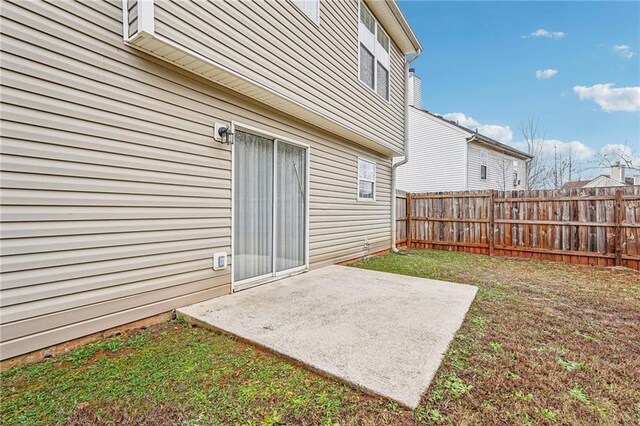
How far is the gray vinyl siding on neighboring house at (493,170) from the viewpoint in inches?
546

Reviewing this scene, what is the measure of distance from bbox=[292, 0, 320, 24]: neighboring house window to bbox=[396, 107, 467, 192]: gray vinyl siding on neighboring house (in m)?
10.5

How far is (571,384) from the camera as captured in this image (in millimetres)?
2084

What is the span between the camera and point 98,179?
2602 millimetres

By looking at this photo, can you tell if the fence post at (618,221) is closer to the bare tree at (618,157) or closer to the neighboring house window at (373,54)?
the neighboring house window at (373,54)

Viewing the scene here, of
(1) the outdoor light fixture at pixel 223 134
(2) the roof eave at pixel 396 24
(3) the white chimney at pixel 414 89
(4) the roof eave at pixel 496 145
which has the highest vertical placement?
(3) the white chimney at pixel 414 89

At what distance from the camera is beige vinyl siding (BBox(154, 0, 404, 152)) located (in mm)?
3088

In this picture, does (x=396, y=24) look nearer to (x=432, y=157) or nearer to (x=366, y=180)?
(x=366, y=180)

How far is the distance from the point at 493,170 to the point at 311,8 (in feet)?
45.7

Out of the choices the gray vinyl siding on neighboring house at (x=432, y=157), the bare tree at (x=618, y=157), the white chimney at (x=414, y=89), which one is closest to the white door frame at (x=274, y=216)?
the gray vinyl siding on neighboring house at (x=432, y=157)

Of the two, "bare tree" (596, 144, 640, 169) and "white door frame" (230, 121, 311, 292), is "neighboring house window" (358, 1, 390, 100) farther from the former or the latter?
"bare tree" (596, 144, 640, 169)

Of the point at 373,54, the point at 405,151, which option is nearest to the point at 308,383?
the point at 373,54

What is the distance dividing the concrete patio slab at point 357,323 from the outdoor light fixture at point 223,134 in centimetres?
188

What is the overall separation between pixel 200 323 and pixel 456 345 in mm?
2359

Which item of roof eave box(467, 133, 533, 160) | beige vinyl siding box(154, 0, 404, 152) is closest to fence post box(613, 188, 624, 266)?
beige vinyl siding box(154, 0, 404, 152)
